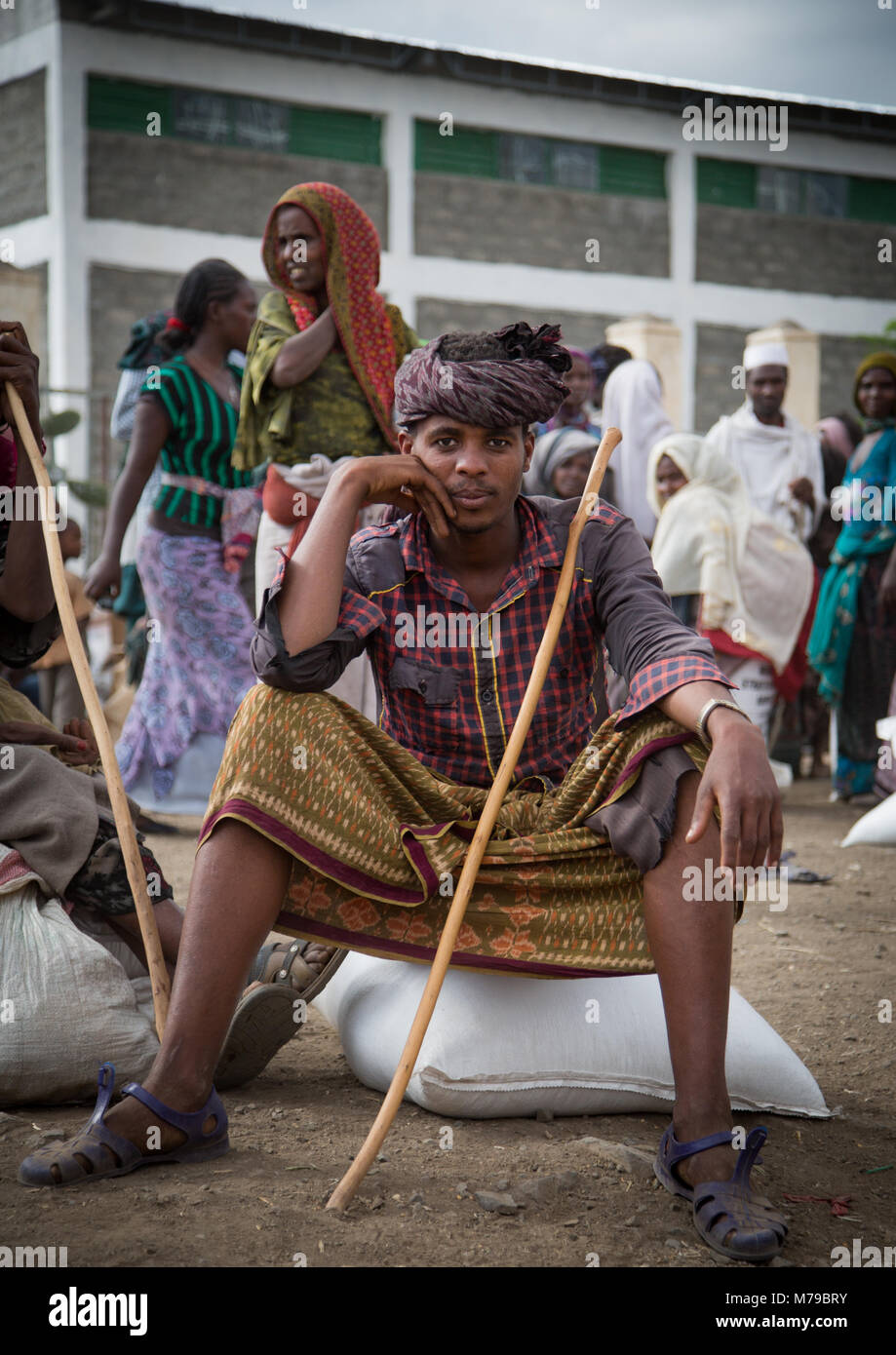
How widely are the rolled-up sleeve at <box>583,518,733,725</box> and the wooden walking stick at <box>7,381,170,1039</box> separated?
98cm

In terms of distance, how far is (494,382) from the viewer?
2.75m

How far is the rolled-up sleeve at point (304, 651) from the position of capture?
100 inches

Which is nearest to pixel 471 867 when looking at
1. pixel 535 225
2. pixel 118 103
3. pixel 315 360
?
pixel 315 360

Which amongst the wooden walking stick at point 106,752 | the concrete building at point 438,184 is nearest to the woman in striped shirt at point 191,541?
the wooden walking stick at point 106,752

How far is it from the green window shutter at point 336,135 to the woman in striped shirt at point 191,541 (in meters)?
15.8

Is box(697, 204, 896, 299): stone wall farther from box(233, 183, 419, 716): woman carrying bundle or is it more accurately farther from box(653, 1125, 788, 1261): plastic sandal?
box(653, 1125, 788, 1261): plastic sandal

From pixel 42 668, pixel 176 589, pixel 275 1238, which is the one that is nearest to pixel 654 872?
pixel 275 1238

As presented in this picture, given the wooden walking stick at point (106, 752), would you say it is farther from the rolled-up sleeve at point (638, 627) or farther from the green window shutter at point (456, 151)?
the green window shutter at point (456, 151)

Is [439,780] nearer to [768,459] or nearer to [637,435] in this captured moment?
[637,435]

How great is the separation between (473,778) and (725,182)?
2270 cm

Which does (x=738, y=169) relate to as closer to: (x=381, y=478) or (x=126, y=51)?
(x=126, y=51)

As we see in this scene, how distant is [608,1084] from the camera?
2.82 meters

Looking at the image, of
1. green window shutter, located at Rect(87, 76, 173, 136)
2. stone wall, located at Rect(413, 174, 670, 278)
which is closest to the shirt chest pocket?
green window shutter, located at Rect(87, 76, 173, 136)

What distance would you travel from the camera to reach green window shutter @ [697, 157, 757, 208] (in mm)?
23422
